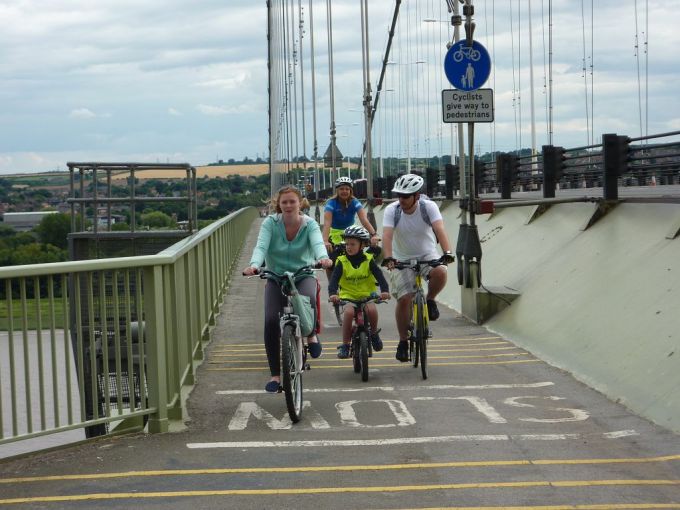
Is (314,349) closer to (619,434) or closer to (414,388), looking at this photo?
(414,388)

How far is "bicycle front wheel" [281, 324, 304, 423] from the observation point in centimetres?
768

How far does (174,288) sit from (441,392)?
2303 mm

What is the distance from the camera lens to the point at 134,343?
753 centimetres

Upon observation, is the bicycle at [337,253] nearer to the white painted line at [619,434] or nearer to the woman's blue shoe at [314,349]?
the woman's blue shoe at [314,349]

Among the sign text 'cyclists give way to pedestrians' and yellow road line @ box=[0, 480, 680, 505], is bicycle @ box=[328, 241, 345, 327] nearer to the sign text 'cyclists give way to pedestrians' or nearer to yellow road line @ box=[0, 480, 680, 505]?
the sign text 'cyclists give way to pedestrians'

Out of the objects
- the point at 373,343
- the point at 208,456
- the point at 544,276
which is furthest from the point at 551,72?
the point at 208,456

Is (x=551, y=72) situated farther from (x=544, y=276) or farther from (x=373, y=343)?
(x=373, y=343)

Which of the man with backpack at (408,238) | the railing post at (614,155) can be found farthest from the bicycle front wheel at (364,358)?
the railing post at (614,155)

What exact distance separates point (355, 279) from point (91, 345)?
357 cm

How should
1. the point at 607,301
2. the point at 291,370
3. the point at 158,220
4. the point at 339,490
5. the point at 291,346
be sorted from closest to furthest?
1. the point at 339,490
2. the point at 291,370
3. the point at 291,346
4. the point at 607,301
5. the point at 158,220

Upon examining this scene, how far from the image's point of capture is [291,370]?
7875 millimetres

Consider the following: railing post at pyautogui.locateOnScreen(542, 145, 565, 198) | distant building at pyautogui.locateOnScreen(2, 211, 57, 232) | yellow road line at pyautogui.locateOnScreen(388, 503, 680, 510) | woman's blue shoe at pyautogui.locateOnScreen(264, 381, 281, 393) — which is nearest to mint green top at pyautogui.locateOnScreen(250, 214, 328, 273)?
woman's blue shoe at pyautogui.locateOnScreen(264, 381, 281, 393)

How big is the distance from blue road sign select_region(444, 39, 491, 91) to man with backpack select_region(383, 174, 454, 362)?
389cm

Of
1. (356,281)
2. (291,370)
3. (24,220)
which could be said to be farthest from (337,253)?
(24,220)
